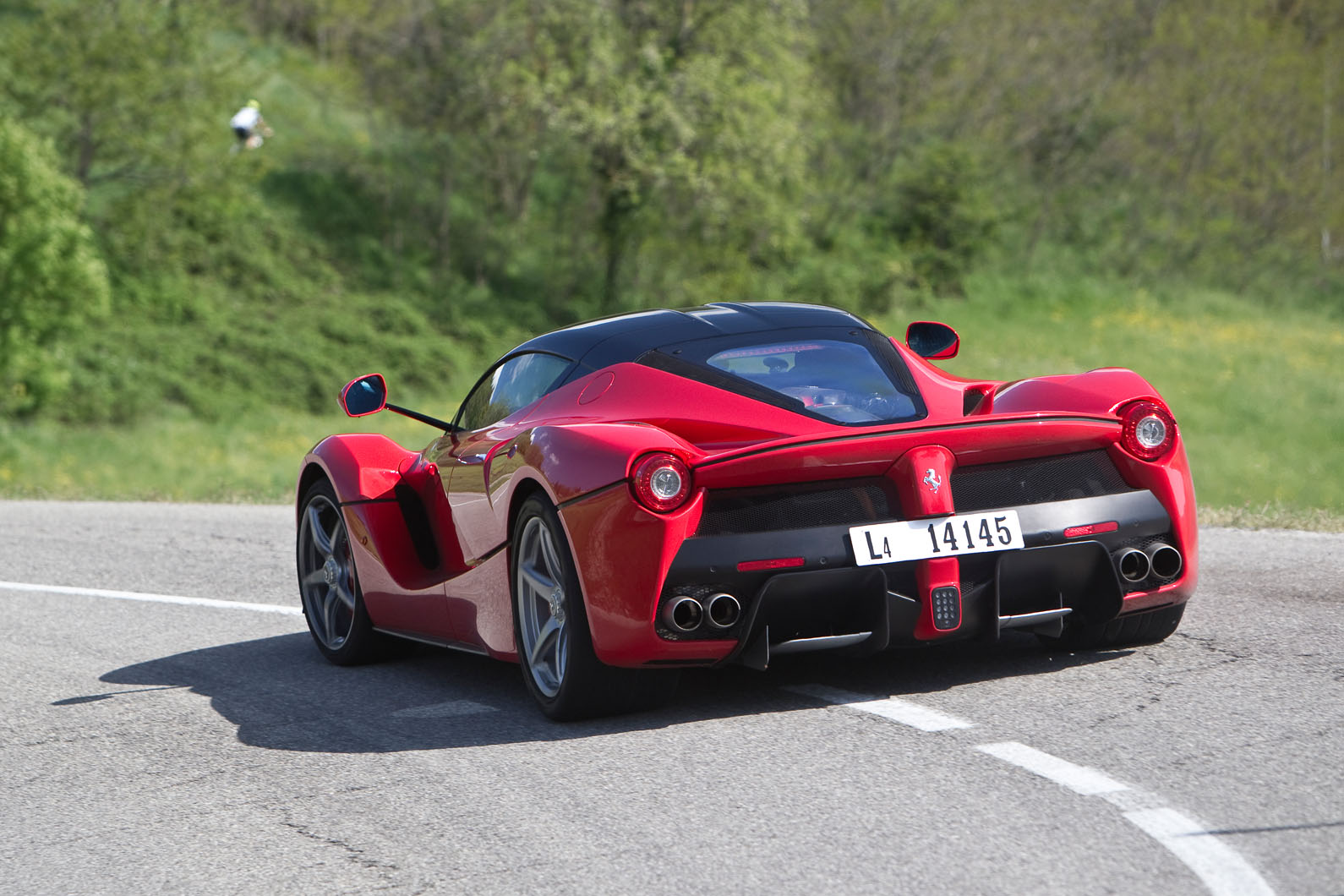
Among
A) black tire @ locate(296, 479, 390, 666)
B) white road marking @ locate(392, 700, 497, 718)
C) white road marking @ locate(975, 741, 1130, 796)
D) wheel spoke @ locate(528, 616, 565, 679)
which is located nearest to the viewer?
white road marking @ locate(975, 741, 1130, 796)

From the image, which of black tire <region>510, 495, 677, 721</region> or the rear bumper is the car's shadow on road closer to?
black tire <region>510, 495, 677, 721</region>

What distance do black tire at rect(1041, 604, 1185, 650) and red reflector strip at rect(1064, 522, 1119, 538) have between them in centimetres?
61

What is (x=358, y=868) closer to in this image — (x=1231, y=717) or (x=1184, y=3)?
(x=1231, y=717)

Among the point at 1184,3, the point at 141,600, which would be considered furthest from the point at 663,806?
the point at 1184,3

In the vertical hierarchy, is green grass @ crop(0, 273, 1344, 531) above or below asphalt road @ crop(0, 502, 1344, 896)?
below

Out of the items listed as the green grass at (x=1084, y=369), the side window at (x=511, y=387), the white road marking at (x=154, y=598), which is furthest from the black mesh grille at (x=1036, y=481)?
the green grass at (x=1084, y=369)

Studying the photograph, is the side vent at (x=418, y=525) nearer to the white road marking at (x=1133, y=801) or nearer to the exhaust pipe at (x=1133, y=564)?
the white road marking at (x=1133, y=801)

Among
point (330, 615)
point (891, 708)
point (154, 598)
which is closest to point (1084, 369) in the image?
point (154, 598)

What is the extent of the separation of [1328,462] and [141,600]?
16.9m

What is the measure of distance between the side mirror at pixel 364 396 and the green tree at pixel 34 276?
85.1ft

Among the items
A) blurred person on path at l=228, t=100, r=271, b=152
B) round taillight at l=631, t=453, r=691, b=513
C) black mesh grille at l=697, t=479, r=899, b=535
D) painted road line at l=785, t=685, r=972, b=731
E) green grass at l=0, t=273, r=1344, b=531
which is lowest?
green grass at l=0, t=273, r=1344, b=531

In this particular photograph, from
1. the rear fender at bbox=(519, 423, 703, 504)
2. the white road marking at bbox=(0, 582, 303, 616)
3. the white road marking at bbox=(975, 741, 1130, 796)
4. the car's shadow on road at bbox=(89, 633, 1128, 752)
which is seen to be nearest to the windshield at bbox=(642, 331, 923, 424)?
the rear fender at bbox=(519, 423, 703, 504)

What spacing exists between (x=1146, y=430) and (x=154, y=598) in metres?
5.52

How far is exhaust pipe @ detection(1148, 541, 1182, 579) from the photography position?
4.73 meters
